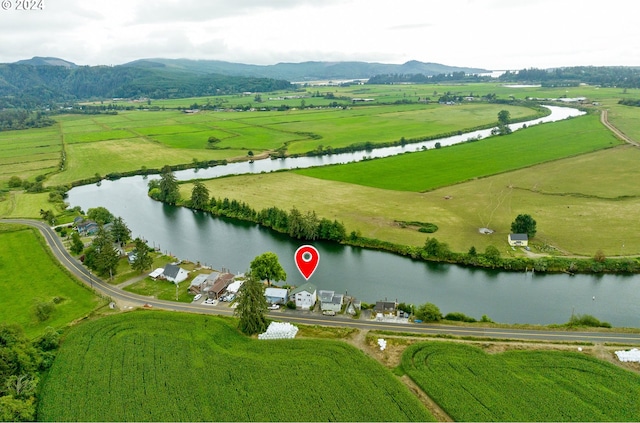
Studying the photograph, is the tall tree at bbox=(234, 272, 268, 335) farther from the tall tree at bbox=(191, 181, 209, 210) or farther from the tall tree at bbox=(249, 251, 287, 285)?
the tall tree at bbox=(191, 181, 209, 210)

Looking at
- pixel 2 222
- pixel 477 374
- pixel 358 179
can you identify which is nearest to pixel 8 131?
pixel 2 222

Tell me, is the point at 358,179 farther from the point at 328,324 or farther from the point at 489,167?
the point at 328,324

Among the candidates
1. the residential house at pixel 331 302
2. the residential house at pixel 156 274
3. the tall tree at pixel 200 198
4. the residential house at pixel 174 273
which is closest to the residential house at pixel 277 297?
the residential house at pixel 331 302

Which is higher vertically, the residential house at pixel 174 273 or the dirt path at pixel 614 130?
the dirt path at pixel 614 130

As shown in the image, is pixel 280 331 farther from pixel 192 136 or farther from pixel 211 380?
pixel 192 136

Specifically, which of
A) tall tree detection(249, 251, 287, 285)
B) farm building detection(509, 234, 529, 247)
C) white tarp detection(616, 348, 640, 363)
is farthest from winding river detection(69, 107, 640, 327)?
white tarp detection(616, 348, 640, 363)

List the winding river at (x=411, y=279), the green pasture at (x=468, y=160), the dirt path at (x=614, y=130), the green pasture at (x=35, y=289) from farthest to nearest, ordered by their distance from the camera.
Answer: the dirt path at (x=614, y=130) → the green pasture at (x=468, y=160) → the winding river at (x=411, y=279) → the green pasture at (x=35, y=289)

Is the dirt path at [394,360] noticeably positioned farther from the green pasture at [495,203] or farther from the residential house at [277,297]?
the green pasture at [495,203]
